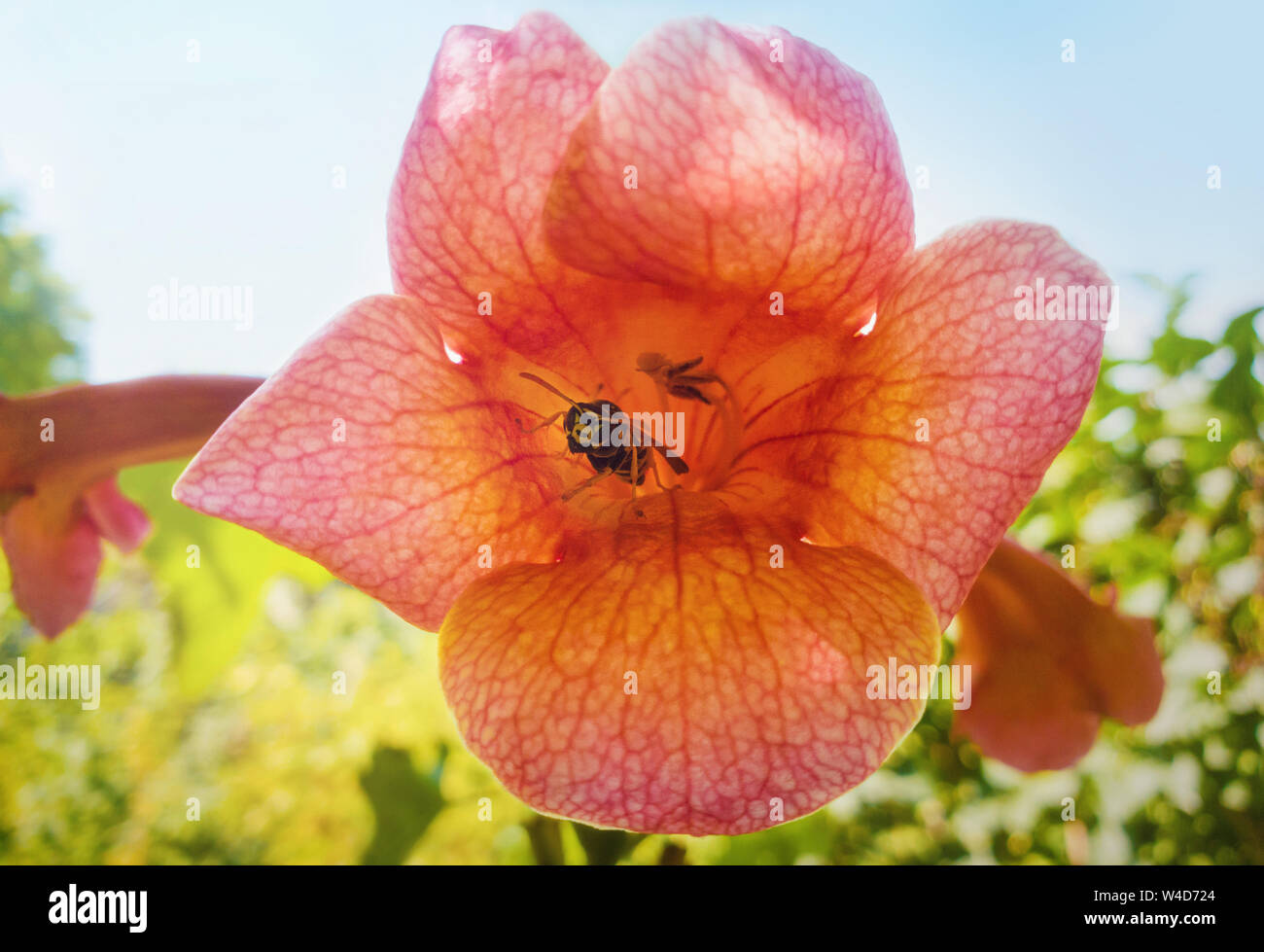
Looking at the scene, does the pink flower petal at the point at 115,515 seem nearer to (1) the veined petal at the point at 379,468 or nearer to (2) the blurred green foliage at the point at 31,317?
(1) the veined petal at the point at 379,468

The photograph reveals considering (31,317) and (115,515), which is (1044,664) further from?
(31,317)

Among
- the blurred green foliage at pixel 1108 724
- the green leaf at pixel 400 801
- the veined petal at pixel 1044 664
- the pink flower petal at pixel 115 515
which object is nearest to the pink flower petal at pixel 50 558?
the pink flower petal at pixel 115 515

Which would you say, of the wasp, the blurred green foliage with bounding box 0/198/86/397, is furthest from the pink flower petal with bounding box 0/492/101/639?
the blurred green foliage with bounding box 0/198/86/397

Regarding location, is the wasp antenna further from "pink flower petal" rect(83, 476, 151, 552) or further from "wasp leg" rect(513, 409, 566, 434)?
"pink flower petal" rect(83, 476, 151, 552)

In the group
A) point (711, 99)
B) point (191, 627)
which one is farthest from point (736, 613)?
point (191, 627)

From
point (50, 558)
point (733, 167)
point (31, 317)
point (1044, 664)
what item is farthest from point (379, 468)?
point (31, 317)
